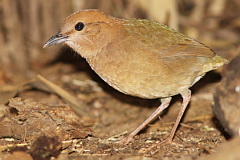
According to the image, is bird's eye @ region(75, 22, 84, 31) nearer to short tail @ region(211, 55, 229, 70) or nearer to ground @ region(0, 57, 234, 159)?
ground @ region(0, 57, 234, 159)

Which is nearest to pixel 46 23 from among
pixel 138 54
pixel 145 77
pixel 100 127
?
pixel 100 127

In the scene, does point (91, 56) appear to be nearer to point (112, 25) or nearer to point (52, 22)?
point (112, 25)

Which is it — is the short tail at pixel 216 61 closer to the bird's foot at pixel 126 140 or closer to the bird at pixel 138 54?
the bird at pixel 138 54

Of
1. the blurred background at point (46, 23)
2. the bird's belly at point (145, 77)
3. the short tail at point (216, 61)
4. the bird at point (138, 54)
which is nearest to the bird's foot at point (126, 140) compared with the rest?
the bird at point (138, 54)

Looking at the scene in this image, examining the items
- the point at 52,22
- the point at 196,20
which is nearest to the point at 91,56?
the point at 52,22

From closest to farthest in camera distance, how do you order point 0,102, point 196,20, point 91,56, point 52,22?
1. point 91,56
2. point 0,102
3. point 52,22
4. point 196,20

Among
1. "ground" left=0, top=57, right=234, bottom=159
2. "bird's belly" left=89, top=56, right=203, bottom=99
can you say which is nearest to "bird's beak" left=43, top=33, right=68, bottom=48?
"bird's belly" left=89, top=56, right=203, bottom=99

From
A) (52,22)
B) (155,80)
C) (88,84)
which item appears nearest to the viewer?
(155,80)
